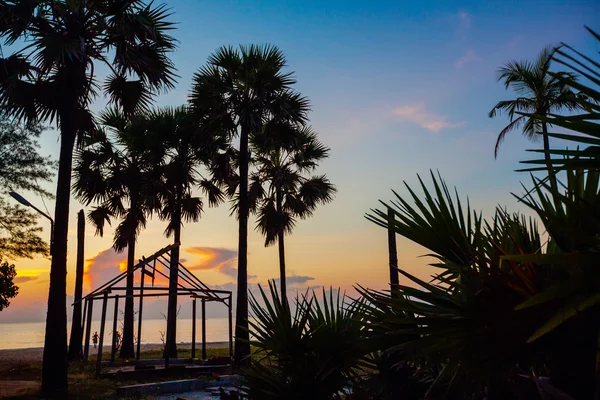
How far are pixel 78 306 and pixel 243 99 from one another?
1157cm

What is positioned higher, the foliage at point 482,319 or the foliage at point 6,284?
the foliage at point 6,284

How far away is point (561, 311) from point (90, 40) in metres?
→ 15.1

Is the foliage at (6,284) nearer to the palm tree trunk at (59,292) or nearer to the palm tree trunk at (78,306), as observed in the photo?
the palm tree trunk at (78,306)

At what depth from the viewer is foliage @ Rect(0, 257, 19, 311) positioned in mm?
27000

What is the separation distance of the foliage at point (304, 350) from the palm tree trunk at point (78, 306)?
844 inches

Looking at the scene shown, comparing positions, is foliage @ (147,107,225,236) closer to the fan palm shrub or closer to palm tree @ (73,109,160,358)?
palm tree @ (73,109,160,358)

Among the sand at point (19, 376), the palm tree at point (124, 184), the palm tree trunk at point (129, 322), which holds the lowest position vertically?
the sand at point (19, 376)

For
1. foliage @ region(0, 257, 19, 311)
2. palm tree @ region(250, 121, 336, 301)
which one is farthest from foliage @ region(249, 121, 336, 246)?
foliage @ region(0, 257, 19, 311)

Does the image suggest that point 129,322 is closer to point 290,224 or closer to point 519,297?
point 290,224

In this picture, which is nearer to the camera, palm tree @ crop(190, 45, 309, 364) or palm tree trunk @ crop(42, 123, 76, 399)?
palm tree trunk @ crop(42, 123, 76, 399)

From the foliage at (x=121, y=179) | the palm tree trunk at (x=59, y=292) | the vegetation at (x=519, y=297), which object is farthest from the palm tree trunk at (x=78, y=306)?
the vegetation at (x=519, y=297)

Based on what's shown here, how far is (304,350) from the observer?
330 centimetres

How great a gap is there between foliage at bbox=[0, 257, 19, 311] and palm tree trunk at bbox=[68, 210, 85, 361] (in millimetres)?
4945

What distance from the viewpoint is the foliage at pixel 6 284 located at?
2700 cm
